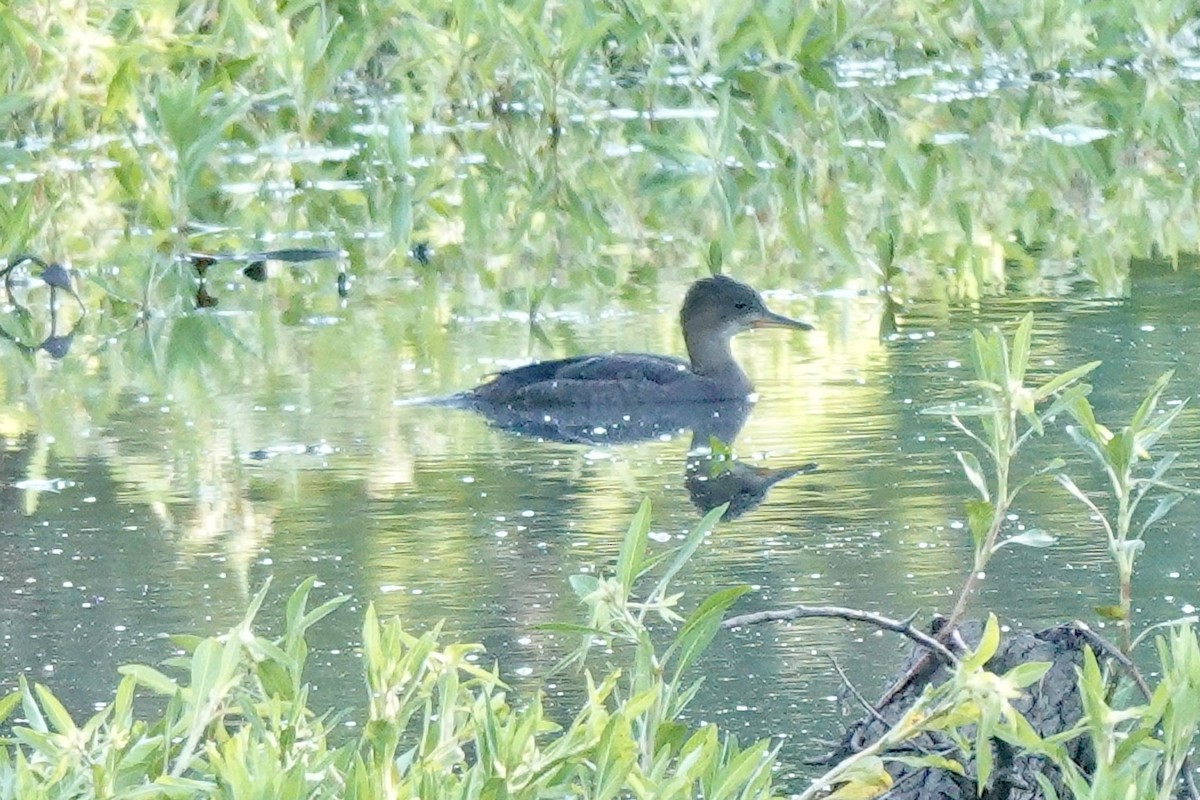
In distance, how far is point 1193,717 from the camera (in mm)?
3197

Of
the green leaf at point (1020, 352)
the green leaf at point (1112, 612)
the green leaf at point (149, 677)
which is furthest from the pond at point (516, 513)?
the green leaf at point (149, 677)

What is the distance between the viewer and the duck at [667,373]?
27.3ft

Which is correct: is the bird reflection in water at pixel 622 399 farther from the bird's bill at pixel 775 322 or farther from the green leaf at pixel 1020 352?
the green leaf at pixel 1020 352

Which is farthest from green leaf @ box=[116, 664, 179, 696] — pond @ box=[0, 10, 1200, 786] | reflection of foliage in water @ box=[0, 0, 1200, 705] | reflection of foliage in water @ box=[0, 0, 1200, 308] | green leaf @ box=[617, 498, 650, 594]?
reflection of foliage in water @ box=[0, 0, 1200, 308]

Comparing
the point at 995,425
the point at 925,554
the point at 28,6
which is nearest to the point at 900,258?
the point at 925,554

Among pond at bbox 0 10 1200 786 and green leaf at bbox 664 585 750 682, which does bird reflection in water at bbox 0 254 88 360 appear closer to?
pond at bbox 0 10 1200 786

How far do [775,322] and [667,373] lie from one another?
722mm

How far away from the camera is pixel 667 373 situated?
8.62 metres

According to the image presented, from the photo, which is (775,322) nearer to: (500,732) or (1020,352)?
(1020,352)

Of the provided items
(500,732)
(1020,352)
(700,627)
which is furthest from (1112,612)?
(500,732)

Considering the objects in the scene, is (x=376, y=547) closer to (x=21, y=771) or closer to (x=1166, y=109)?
(x=21, y=771)

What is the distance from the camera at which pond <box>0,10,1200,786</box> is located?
19.3ft

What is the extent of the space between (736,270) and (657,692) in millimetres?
7711

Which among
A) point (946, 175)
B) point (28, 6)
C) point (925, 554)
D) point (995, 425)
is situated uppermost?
point (28, 6)
